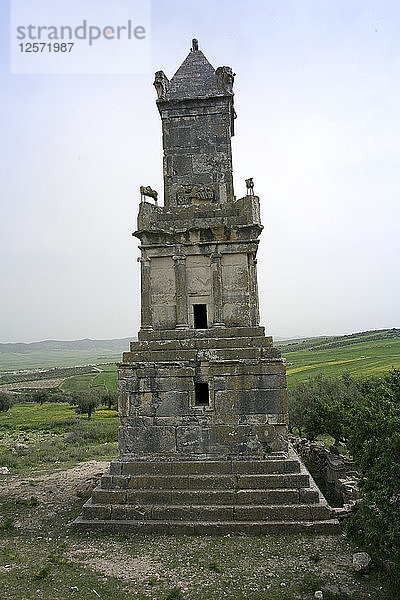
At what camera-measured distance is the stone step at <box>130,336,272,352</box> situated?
12.7 m

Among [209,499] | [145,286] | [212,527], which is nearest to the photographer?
[212,527]

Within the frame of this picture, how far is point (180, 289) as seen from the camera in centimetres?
1354

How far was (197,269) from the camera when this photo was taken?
13.6 m

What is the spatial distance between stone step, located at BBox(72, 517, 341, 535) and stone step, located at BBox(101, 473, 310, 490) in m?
0.88

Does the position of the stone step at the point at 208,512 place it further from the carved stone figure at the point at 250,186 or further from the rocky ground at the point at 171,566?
the carved stone figure at the point at 250,186

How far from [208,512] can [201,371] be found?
3546 mm

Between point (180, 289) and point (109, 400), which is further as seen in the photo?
point (109, 400)

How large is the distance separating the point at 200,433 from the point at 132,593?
4.52 m

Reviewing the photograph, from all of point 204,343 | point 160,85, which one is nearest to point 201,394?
point 204,343

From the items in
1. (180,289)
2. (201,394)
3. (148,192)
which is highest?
(148,192)

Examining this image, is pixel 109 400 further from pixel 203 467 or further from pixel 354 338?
pixel 354 338

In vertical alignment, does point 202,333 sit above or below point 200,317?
below

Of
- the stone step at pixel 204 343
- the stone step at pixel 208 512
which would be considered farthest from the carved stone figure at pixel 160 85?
the stone step at pixel 208 512

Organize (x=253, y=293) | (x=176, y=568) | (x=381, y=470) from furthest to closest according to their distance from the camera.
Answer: (x=253, y=293) → (x=176, y=568) → (x=381, y=470)
